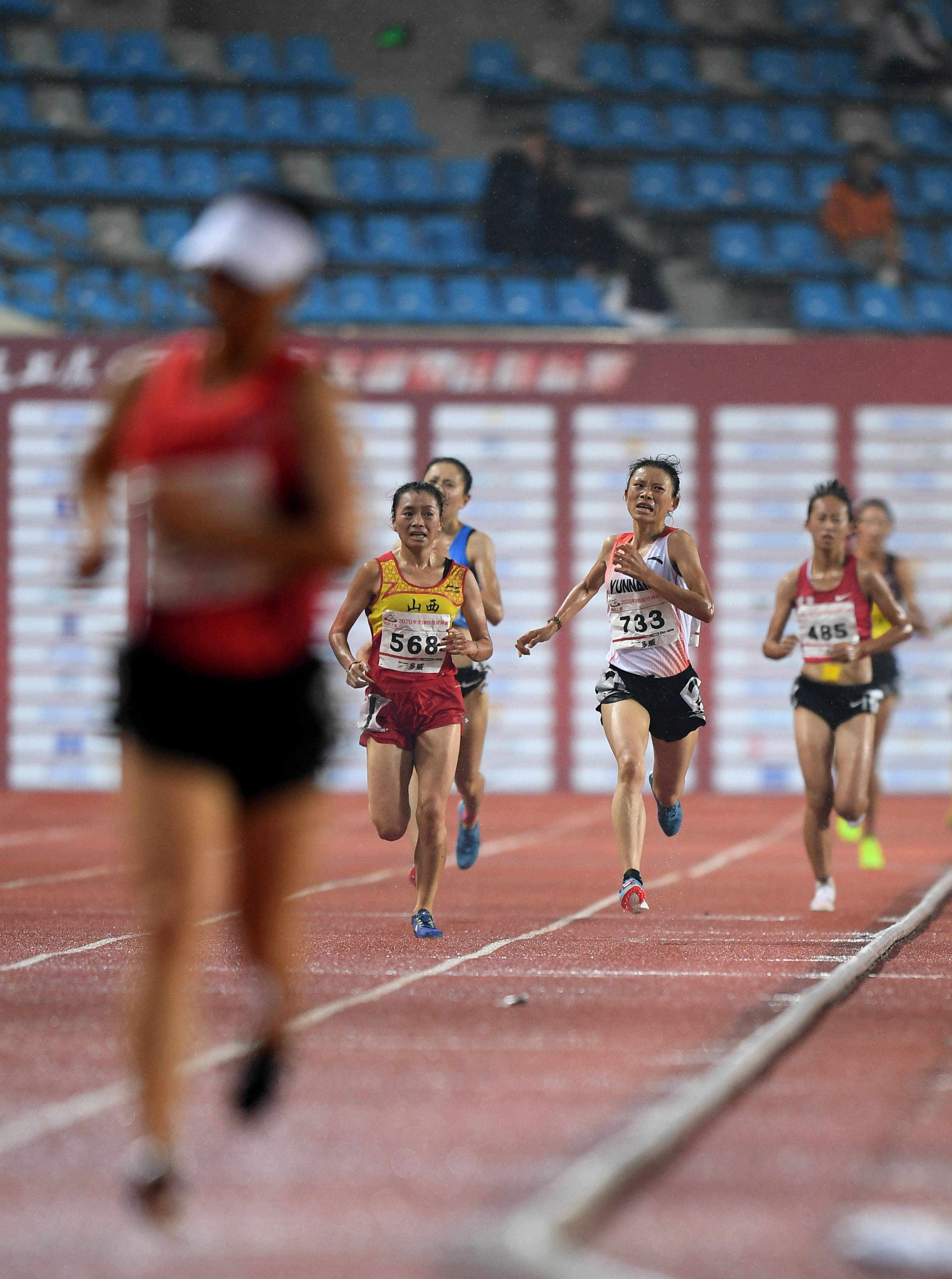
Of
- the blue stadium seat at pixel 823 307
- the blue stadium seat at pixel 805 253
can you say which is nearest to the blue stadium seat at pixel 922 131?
the blue stadium seat at pixel 805 253

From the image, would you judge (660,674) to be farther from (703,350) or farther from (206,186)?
(206,186)

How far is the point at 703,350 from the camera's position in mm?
21234

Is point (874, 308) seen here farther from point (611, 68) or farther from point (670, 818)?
point (670, 818)

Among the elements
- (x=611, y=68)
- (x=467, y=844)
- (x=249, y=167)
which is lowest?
(x=467, y=844)

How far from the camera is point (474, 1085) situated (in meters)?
5.46

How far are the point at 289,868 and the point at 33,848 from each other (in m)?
11.0

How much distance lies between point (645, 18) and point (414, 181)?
12.4ft

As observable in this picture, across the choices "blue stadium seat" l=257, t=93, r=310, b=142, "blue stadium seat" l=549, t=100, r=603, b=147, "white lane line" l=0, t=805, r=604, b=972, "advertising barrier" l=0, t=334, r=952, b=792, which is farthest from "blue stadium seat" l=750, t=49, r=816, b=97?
"white lane line" l=0, t=805, r=604, b=972

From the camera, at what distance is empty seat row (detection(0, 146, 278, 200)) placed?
79.8 feet

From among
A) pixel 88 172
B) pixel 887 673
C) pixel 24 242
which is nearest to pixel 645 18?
pixel 88 172

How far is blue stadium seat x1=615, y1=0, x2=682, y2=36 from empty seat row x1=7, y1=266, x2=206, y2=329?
263 inches

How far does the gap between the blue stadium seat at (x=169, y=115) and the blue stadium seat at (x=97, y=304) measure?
8.99ft

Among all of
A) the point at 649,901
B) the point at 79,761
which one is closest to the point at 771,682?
the point at 79,761

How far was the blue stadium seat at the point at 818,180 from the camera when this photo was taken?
24.5 meters
